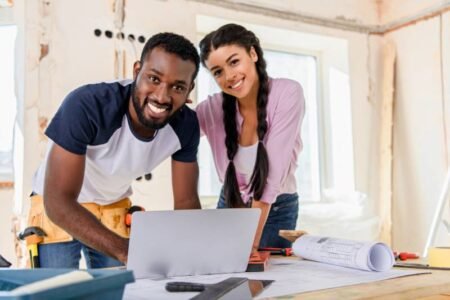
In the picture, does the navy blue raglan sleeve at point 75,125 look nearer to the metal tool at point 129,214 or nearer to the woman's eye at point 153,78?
the woman's eye at point 153,78

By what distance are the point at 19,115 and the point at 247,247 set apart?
1596 millimetres

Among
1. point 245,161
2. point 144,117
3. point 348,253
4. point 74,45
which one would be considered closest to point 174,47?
point 144,117

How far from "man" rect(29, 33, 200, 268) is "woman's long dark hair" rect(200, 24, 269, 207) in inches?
6.6

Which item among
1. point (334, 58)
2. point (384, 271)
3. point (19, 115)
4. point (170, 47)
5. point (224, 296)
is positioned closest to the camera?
point (224, 296)

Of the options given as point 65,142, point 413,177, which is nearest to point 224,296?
point 65,142

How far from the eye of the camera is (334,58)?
338 cm

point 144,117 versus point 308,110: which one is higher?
point 308,110

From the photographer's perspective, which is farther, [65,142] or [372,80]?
[372,80]

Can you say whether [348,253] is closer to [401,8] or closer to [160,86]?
[160,86]

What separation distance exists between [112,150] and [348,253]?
2.42 ft

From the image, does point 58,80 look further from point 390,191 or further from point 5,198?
point 390,191

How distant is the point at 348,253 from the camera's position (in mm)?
1113

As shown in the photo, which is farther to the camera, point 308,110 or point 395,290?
point 308,110

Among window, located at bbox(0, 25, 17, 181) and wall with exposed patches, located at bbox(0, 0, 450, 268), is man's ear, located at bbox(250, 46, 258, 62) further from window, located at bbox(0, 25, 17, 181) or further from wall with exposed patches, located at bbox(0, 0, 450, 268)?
window, located at bbox(0, 25, 17, 181)
